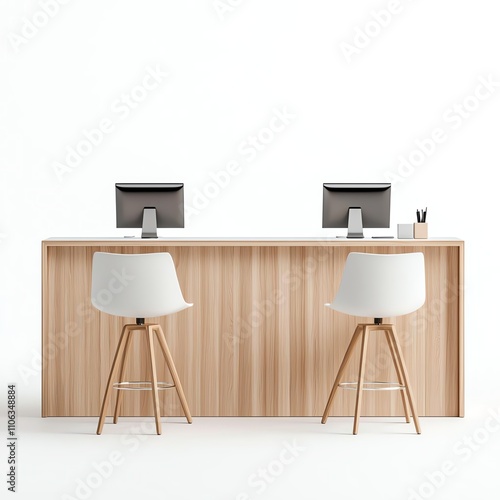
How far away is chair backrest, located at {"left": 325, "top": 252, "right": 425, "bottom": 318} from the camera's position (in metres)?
5.14

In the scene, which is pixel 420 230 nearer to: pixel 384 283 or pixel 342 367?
pixel 384 283

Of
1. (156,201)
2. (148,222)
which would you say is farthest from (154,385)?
(156,201)

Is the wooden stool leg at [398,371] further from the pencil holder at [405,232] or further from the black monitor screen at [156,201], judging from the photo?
the black monitor screen at [156,201]

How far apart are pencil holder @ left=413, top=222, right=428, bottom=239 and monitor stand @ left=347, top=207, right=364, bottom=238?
372 mm

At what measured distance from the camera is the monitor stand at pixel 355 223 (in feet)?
19.1

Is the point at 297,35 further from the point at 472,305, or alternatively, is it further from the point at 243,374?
the point at 243,374

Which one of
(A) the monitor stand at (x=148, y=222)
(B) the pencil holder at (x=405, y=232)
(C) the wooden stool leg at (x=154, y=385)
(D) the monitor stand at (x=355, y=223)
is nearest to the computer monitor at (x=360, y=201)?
(D) the monitor stand at (x=355, y=223)

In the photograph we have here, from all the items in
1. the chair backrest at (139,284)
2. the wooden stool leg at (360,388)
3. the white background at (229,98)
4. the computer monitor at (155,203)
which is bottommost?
the wooden stool leg at (360,388)

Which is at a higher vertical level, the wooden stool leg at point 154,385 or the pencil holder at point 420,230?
the pencil holder at point 420,230

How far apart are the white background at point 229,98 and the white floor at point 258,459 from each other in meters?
3.11

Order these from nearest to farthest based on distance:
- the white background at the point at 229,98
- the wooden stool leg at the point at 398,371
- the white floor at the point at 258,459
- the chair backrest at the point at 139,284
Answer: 1. the white floor at the point at 258,459
2. the chair backrest at the point at 139,284
3. the wooden stool leg at the point at 398,371
4. the white background at the point at 229,98

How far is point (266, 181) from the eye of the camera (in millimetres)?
8414

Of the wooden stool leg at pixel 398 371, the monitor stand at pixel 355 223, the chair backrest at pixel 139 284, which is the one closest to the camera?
the chair backrest at pixel 139 284

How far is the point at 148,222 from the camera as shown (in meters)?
5.91
